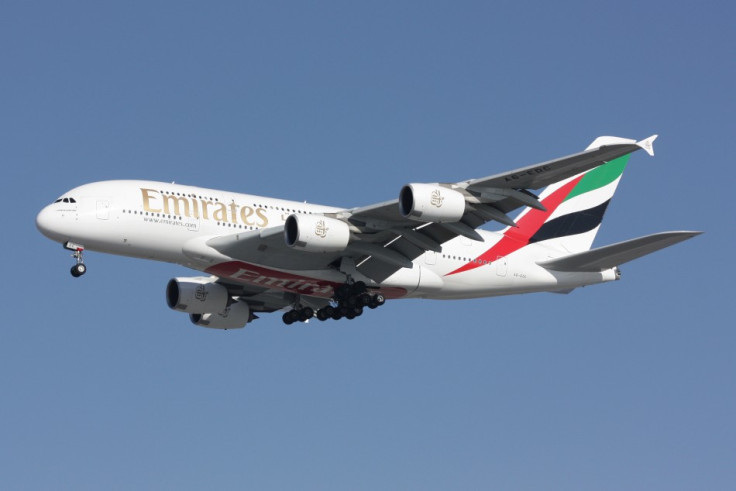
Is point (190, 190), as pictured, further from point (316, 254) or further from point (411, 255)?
point (411, 255)

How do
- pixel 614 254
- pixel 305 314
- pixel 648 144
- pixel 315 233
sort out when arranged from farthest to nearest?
pixel 305 314
pixel 614 254
pixel 315 233
pixel 648 144

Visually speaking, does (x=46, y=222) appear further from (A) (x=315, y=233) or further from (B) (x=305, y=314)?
(B) (x=305, y=314)

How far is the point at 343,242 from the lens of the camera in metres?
36.5

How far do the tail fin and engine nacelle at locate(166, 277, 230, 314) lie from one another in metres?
10.8

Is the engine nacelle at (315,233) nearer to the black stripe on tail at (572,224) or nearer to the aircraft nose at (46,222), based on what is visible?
the aircraft nose at (46,222)

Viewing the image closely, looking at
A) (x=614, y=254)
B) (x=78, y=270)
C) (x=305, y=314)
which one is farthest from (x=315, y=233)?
(x=614, y=254)

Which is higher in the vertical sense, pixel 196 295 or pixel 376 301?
pixel 196 295

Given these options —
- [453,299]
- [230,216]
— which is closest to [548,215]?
[453,299]

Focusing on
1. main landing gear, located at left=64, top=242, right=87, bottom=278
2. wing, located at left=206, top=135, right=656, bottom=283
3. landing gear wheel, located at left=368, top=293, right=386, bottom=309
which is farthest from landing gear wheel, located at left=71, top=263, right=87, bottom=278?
landing gear wheel, located at left=368, top=293, right=386, bottom=309

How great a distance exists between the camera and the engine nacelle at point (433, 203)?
112ft

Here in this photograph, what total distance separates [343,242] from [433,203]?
143 inches

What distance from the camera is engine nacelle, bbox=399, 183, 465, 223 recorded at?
3428 cm

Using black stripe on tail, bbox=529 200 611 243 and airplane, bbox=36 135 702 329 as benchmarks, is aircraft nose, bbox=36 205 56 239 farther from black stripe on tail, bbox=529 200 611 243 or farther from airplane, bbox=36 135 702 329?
black stripe on tail, bbox=529 200 611 243

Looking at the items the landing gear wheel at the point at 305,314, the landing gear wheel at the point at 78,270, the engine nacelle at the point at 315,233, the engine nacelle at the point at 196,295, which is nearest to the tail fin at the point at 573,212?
the landing gear wheel at the point at 305,314
